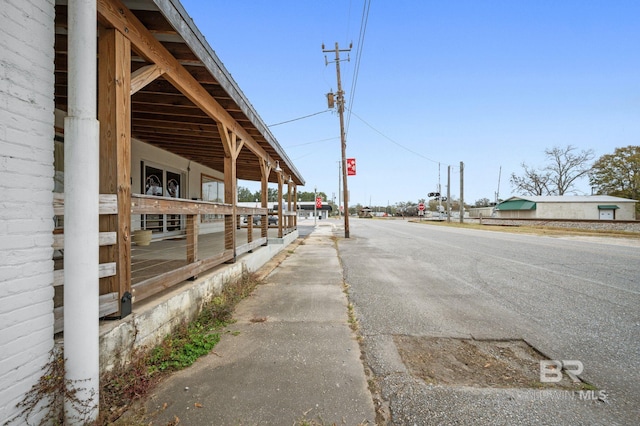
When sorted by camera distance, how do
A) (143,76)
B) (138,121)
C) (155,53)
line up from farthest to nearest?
(138,121)
(155,53)
(143,76)

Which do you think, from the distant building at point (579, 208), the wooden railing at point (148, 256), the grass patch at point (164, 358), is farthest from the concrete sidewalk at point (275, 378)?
the distant building at point (579, 208)

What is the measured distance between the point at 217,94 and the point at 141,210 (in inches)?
101

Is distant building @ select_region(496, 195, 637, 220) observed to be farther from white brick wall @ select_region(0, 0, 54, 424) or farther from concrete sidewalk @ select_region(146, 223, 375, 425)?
white brick wall @ select_region(0, 0, 54, 424)

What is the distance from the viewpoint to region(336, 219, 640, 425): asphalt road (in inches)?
82.1

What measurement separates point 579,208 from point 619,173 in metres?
12.0

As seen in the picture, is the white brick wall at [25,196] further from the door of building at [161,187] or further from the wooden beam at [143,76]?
the door of building at [161,187]

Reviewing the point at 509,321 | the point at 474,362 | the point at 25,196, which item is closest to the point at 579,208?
the point at 509,321

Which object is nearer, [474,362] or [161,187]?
[474,362]

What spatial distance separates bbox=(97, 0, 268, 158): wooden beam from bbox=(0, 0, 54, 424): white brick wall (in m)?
0.59

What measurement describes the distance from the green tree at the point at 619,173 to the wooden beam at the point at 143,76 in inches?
2116

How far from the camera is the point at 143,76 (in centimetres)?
290

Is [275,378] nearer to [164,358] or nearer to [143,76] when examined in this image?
[164,358]

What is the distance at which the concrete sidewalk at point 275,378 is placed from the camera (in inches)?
79.6

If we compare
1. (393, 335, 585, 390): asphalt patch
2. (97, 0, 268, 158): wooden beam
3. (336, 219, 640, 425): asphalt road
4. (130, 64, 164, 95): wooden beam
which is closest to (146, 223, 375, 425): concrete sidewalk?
(336, 219, 640, 425): asphalt road
